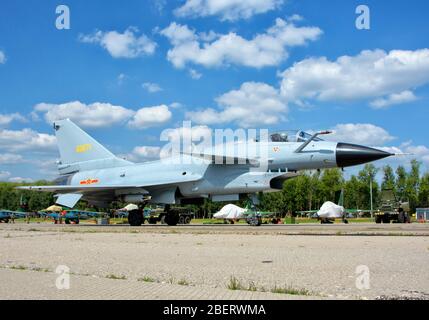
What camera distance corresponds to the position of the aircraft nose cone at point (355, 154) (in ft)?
57.1

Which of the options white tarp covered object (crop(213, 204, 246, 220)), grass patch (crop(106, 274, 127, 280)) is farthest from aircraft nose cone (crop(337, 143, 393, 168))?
white tarp covered object (crop(213, 204, 246, 220))

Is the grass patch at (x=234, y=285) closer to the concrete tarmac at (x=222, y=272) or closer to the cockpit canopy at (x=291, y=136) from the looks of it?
the concrete tarmac at (x=222, y=272)

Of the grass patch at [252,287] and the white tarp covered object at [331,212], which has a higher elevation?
the grass patch at [252,287]

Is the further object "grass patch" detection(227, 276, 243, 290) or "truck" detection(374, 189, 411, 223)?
"truck" detection(374, 189, 411, 223)

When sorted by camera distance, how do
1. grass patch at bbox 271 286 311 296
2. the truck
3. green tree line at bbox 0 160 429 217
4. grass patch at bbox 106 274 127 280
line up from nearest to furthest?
grass patch at bbox 271 286 311 296 → grass patch at bbox 106 274 127 280 → the truck → green tree line at bbox 0 160 429 217

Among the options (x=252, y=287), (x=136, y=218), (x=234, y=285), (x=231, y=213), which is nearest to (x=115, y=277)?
(x=234, y=285)

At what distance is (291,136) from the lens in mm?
19438

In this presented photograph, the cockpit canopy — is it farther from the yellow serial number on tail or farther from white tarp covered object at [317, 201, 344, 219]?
white tarp covered object at [317, 201, 344, 219]

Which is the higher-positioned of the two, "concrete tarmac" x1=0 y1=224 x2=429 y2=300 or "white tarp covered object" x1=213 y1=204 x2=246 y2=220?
"concrete tarmac" x1=0 y1=224 x2=429 y2=300

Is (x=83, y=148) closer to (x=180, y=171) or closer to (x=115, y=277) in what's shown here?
(x=180, y=171)

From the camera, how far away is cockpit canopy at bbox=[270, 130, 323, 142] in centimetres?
1921

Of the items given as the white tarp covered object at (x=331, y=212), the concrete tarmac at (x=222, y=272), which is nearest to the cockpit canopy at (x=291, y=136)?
the concrete tarmac at (x=222, y=272)

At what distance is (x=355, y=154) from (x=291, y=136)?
10.2 ft

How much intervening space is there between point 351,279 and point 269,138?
1488cm
